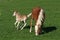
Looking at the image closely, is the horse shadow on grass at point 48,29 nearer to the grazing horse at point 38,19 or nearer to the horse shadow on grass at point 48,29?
the horse shadow on grass at point 48,29

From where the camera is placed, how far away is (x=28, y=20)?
17.9m

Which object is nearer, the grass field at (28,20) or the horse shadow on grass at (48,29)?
the grass field at (28,20)

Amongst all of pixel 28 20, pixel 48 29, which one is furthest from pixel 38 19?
pixel 28 20

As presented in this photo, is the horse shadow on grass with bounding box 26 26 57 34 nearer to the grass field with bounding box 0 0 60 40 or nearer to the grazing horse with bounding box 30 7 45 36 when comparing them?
the grass field with bounding box 0 0 60 40

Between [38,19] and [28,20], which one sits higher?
[38,19]

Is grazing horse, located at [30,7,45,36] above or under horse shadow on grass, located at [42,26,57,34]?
above

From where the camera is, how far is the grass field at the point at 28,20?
46.7 feet

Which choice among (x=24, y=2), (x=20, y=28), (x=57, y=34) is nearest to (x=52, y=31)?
(x=57, y=34)

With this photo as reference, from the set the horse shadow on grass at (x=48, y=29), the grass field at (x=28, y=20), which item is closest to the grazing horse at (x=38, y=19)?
the grass field at (x=28, y=20)

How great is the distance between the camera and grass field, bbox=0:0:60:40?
14226 mm

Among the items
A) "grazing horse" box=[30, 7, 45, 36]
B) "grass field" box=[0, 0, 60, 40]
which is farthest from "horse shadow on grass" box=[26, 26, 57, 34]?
"grazing horse" box=[30, 7, 45, 36]

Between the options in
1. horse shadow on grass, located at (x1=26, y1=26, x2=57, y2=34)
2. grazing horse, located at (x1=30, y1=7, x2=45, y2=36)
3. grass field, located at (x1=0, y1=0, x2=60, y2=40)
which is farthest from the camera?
horse shadow on grass, located at (x1=26, y1=26, x2=57, y2=34)

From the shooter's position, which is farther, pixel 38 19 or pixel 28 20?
pixel 28 20

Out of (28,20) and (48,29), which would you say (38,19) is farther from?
(28,20)
